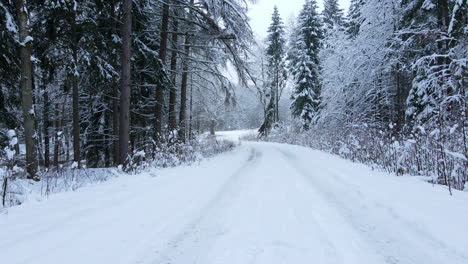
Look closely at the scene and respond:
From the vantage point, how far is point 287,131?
83.5 ft

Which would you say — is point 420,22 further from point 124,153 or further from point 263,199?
point 124,153

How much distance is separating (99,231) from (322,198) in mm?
3099

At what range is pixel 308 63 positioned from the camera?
2283 cm

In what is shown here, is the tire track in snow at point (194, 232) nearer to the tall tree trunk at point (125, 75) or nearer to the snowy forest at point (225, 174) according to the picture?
the snowy forest at point (225, 174)

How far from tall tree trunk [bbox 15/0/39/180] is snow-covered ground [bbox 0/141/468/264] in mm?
3704

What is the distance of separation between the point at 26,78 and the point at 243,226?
6917 mm

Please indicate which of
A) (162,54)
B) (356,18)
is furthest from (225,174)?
(356,18)

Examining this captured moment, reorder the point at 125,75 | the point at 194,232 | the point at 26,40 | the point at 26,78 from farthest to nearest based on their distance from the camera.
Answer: the point at 125,75, the point at 26,78, the point at 26,40, the point at 194,232

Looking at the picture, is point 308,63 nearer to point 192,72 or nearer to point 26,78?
point 192,72

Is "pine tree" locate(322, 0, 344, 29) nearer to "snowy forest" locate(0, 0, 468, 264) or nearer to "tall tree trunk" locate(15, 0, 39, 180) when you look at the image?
"snowy forest" locate(0, 0, 468, 264)

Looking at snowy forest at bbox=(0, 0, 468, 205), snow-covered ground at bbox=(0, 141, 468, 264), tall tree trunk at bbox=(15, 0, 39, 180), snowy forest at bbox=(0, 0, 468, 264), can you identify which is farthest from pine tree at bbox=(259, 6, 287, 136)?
snow-covered ground at bbox=(0, 141, 468, 264)

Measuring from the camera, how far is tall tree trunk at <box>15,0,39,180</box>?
20.4 ft

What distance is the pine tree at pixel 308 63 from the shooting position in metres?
22.8

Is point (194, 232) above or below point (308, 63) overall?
below
